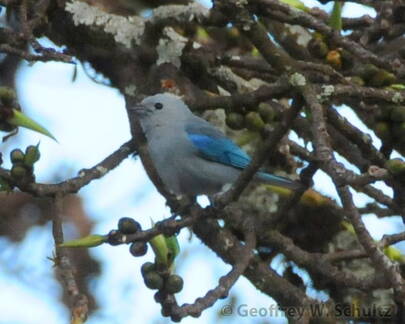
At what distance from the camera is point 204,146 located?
Answer: 4918 millimetres

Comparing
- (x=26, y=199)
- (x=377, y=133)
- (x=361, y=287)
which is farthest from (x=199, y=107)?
(x=26, y=199)

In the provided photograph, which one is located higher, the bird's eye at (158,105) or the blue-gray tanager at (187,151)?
the bird's eye at (158,105)

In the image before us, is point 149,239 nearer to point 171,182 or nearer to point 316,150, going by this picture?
point 316,150

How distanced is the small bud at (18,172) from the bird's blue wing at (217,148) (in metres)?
1.49

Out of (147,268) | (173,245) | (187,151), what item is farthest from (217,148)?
(147,268)

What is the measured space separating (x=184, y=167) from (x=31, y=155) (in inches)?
53.0

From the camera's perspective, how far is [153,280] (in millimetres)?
3334

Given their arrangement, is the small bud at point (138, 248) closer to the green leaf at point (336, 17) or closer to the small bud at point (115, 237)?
the small bud at point (115, 237)

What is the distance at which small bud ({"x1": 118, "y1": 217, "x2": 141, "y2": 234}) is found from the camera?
130 inches

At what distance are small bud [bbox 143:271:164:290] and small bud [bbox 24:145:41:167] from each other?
61 cm

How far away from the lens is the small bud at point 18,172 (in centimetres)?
352

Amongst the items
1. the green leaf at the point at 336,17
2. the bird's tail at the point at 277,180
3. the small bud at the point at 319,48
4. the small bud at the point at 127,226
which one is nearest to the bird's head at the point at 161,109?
the bird's tail at the point at 277,180

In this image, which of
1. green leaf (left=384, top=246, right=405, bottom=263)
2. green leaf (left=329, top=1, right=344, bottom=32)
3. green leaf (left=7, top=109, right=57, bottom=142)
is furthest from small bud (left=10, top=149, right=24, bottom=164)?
green leaf (left=384, top=246, right=405, bottom=263)

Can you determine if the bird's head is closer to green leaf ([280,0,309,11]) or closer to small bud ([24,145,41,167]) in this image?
green leaf ([280,0,309,11])
